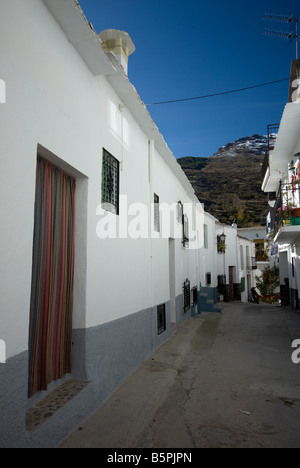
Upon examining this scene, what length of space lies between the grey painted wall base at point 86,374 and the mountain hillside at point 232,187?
109ft

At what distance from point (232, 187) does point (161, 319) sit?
5851 cm

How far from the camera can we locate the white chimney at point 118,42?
22.4 ft

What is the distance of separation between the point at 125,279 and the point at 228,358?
3571 millimetres

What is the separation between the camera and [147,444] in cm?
376

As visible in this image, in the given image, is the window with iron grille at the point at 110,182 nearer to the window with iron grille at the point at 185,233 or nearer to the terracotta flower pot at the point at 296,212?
the terracotta flower pot at the point at 296,212

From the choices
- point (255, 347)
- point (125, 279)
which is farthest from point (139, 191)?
point (255, 347)

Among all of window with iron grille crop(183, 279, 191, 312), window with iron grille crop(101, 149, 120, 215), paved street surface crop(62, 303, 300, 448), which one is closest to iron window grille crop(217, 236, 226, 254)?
window with iron grille crop(183, 279, 191, 312)

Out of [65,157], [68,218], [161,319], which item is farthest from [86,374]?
[161,319]

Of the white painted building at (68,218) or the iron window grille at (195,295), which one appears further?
the iron window grille at (195,295)

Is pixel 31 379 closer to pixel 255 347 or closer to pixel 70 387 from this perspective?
pixel 70 387

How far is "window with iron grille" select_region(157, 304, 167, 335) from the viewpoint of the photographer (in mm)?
8438

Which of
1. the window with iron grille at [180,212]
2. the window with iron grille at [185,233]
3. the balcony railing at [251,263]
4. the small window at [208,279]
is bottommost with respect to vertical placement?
the small window at [208,279]

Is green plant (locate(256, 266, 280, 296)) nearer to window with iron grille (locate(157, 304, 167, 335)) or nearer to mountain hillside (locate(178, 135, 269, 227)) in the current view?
mountain hillside (locate(178, 135, 269, 227))

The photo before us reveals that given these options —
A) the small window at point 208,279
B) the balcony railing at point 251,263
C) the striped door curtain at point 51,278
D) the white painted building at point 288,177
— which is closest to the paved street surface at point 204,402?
the striped door curtain at point 51,278
